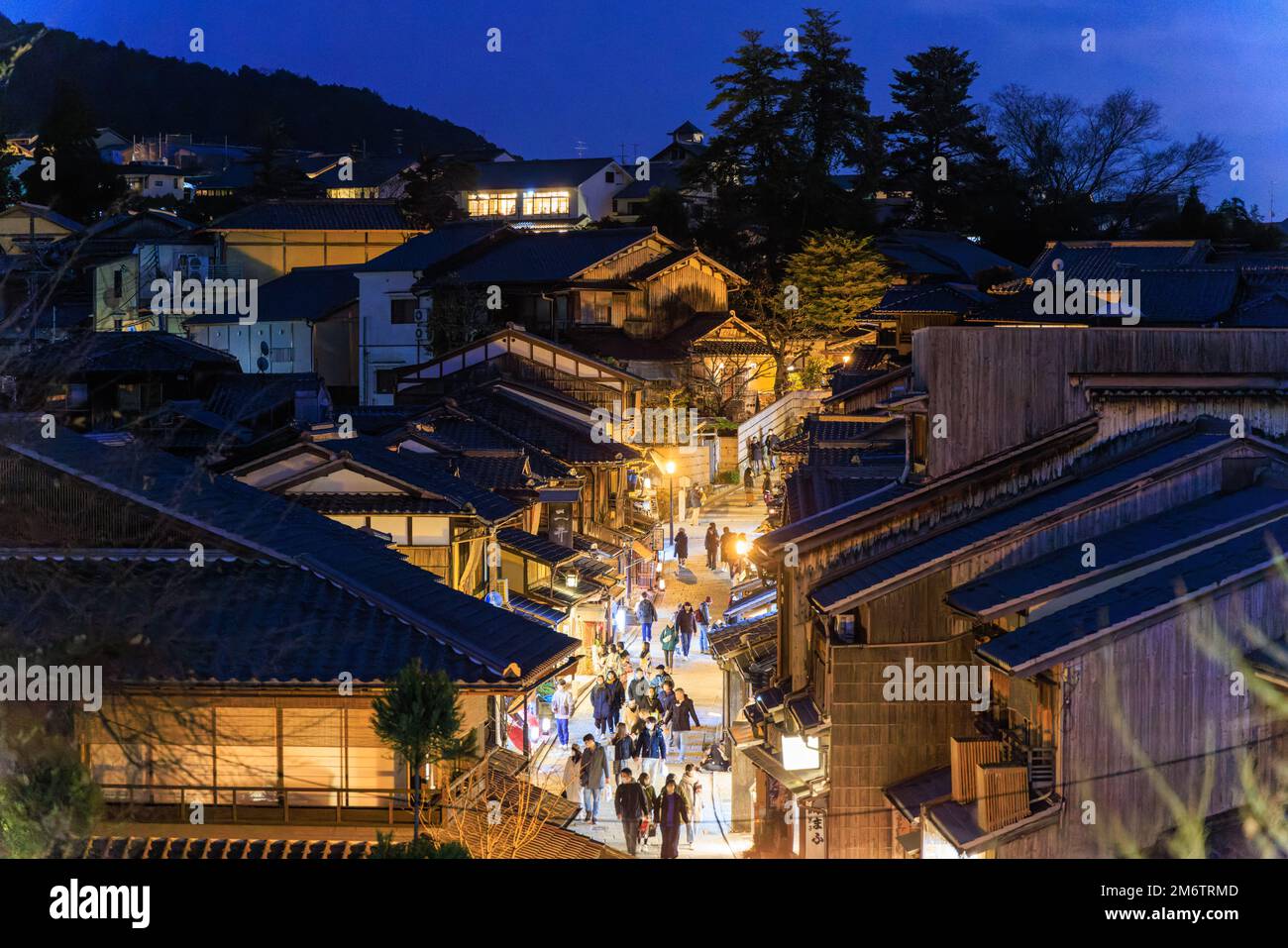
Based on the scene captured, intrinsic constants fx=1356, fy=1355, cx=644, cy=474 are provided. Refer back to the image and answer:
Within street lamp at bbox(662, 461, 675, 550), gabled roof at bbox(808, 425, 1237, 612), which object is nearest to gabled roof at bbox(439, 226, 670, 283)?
street lamp at bbox(662, 461, 675, 550)

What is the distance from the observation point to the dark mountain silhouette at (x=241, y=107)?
96.2 meters

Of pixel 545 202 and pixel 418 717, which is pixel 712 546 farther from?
pixel 545 202

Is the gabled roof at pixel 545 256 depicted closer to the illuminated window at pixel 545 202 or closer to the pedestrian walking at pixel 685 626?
the illuminated window at pixel 545 202

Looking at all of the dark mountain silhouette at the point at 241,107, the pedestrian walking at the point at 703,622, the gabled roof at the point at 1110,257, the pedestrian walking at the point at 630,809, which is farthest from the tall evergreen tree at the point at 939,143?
the dark mountain silhouette at the point at 241,107

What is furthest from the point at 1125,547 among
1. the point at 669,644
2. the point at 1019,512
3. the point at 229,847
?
the point at 669,644

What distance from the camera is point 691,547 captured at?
36.3m

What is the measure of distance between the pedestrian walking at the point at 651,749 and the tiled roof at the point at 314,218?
37204 millimetres

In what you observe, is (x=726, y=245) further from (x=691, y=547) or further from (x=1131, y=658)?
(x=1131, y=658)

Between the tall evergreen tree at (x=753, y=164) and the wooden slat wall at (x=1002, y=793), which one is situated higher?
the tall evergreen tree at (x=753, y=164)

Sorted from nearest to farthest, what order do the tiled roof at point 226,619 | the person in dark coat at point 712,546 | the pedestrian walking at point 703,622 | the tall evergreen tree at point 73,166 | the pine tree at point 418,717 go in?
the pine tree at point 418,717
the tiled roof at point 226,619
the pedestrian walking at point 703,622
the person in dark coat at point 712,546
the tall evergreen tree at point 73,166

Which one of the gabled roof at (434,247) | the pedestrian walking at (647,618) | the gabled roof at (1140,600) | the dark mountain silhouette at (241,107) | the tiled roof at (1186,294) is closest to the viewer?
the gabled roof at (1140,600)

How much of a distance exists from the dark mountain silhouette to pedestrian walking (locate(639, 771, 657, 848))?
271 ft

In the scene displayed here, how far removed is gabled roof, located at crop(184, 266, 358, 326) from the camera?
4778 cm

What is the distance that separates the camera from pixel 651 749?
1972cm
